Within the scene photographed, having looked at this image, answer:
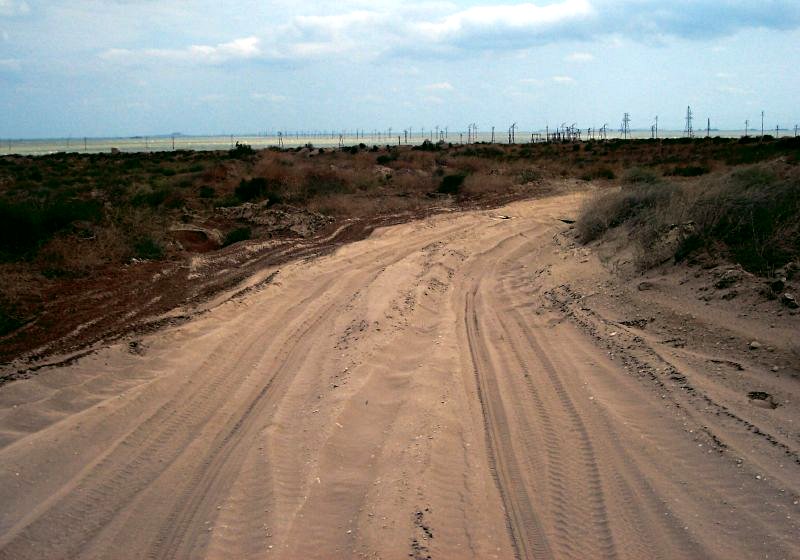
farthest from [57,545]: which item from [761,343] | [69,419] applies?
[761,343]

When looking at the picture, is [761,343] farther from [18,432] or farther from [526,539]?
[18,432]

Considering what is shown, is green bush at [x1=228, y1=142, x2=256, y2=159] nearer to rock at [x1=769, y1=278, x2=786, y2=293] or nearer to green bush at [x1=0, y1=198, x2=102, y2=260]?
green bush at [x1=0, y1=198, x2=102, y2=260]

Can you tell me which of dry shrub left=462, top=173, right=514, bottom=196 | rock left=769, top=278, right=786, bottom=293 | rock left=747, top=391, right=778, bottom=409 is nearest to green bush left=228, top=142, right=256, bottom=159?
dry shrub left=462, top=173, right=514, bottom=196

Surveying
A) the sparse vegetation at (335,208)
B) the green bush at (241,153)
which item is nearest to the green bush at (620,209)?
the sparse vegetation at (335,208)

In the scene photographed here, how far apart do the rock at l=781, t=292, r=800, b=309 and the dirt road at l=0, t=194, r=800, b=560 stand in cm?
51

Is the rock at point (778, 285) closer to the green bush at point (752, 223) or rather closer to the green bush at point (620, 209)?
the green bush at point (752, 223)

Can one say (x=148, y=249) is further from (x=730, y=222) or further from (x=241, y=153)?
(x=241, y=153)

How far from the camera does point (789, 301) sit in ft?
23.7

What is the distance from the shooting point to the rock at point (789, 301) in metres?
7.14

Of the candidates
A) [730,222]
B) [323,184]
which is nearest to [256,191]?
[323,184]

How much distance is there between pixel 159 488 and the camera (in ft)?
17.0

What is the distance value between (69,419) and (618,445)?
5.12m

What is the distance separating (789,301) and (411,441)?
4634mm

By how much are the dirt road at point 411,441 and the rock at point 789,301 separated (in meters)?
0.51
